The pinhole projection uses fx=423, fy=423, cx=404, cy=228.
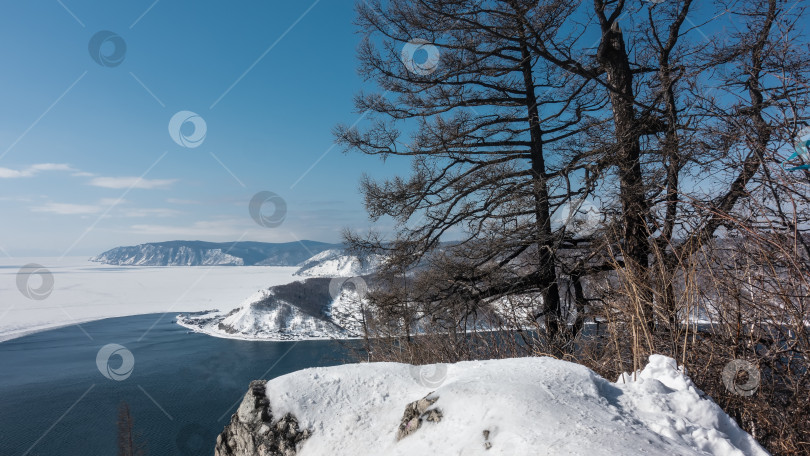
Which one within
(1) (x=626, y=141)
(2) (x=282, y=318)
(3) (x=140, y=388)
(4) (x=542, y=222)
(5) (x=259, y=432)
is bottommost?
(3) (x=140, y=388)

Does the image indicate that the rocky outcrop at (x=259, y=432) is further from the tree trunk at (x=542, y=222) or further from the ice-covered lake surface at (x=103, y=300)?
the ice-covered lake surface at (x=103, y=300)

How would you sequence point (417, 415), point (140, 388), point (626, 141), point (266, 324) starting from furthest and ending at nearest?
1. point (266, 324)
2. point (140, 388)
3. point (626, 141)
4. point (417, 415)

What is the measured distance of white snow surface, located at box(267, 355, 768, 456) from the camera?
193cm

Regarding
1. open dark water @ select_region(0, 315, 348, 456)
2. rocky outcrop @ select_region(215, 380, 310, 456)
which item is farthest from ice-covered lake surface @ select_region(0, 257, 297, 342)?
rocky outcrop @ select_region(215, 380, 310, 456)

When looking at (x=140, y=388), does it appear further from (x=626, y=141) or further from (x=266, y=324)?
(x=626, y=141)

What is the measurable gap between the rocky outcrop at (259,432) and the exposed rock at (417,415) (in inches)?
34.9

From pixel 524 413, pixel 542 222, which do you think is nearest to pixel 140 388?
pixel 542 222

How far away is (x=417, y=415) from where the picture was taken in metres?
2.68

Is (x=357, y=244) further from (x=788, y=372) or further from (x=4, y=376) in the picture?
(x=4, y=376)

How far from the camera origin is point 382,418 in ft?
9.67

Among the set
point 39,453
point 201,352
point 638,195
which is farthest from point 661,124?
point 201,352

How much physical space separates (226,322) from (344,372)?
55.4 meters

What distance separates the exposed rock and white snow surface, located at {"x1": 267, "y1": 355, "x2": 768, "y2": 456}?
0.04 m

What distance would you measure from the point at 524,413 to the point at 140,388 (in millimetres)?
34243
